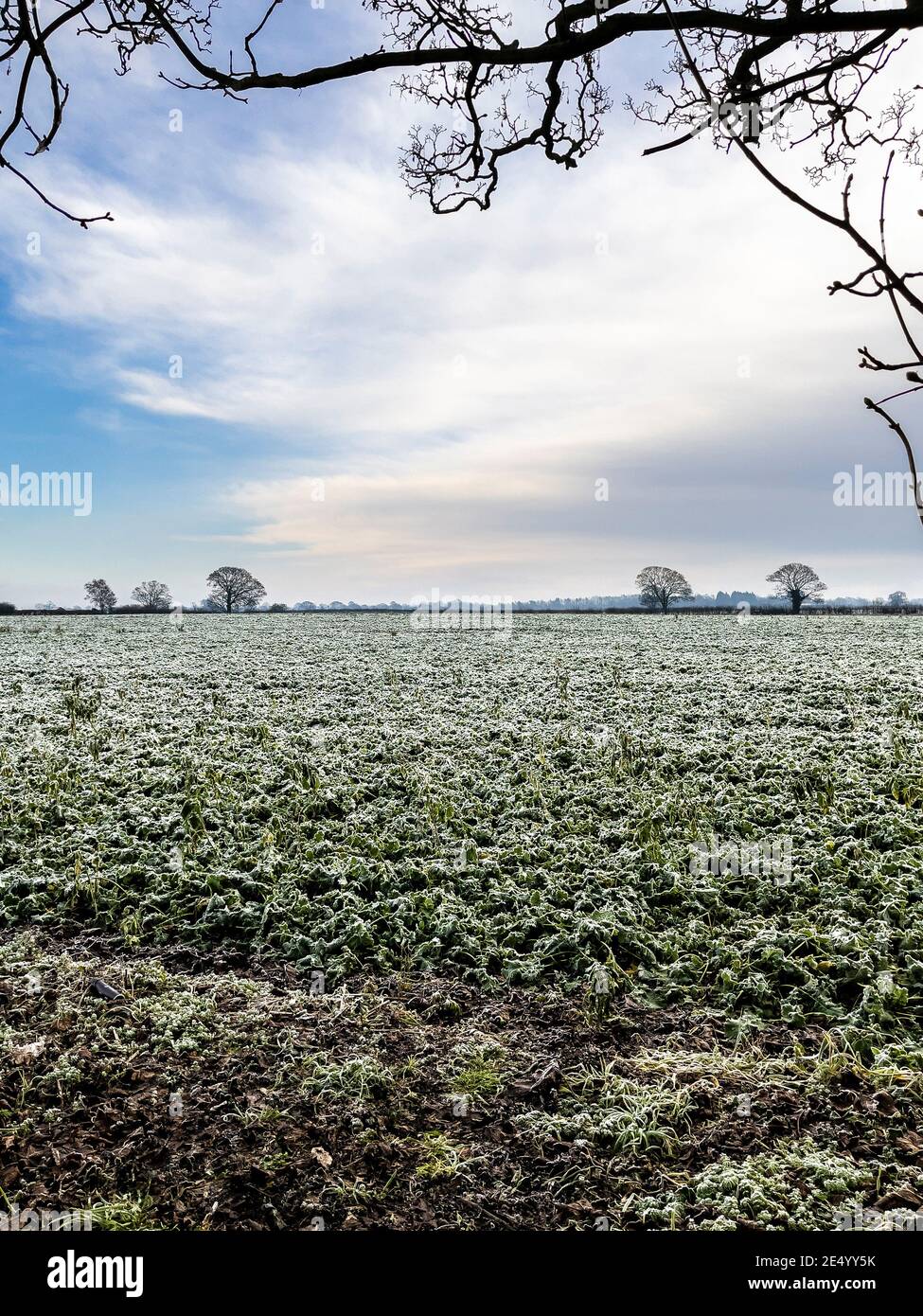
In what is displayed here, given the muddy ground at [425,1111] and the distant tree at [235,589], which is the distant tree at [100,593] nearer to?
the distant tree at [235,589]

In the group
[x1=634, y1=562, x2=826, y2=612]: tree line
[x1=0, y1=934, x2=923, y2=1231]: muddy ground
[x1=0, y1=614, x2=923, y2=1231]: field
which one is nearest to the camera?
[x1=0, y1=934, x2=923, y2=1231]: muddy ground

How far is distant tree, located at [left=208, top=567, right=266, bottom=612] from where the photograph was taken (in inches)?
2430

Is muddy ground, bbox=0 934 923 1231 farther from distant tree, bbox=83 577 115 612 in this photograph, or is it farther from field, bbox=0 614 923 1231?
distant tree, bbox=83 577 115 612

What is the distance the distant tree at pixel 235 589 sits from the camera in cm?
6172

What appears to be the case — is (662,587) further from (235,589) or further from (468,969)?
(468,969)

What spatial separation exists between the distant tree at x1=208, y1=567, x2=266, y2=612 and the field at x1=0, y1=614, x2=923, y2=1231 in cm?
5003

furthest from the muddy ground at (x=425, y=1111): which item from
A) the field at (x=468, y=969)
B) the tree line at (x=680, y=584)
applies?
the tree line at (x=680, y=584)

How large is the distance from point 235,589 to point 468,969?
196 ft

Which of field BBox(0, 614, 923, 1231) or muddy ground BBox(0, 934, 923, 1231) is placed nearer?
muddy ground BBox(0, 934, 923, 1231)

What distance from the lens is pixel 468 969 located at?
6.25m

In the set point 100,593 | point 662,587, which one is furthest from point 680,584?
point 100,593

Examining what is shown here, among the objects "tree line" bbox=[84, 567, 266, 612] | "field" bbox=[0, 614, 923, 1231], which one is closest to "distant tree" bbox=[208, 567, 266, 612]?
"tree line" bbox=[84, 567, 266, 612]

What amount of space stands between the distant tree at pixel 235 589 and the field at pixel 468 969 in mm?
50030

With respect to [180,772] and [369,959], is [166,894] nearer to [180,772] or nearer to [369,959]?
[369,959]
